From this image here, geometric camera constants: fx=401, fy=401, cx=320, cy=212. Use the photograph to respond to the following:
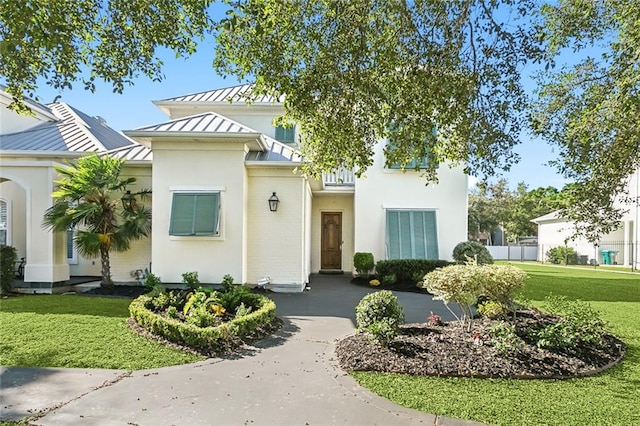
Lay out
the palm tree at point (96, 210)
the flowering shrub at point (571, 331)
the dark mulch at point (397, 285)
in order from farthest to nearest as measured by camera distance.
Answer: the dark mulch at point (397, 285) → the palm tree at point (96, 210) → the flowering shrub at point (571, 331)

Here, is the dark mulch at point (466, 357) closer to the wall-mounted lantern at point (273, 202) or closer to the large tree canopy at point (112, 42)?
the large tree canopy at point (112, 42)

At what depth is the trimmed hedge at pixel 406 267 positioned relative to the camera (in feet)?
48.5

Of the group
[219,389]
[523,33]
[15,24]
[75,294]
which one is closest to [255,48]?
[15,24]

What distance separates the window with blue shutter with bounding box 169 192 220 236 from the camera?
11.3 metres

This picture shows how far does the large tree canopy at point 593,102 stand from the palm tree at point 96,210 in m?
10.5

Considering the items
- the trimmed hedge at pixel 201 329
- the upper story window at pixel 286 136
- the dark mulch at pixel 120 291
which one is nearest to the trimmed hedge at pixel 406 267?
the upper story window at pixel 286 136

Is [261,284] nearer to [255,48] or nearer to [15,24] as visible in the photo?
[255,48]

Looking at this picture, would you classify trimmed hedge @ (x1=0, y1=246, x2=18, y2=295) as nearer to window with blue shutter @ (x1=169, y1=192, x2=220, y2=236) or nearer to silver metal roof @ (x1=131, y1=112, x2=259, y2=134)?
window with blue shutter @ (x1=169, y1=192, x2=220, y2=236)

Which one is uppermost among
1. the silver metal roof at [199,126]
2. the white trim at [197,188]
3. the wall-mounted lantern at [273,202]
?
the silver metal roof at [199,126]

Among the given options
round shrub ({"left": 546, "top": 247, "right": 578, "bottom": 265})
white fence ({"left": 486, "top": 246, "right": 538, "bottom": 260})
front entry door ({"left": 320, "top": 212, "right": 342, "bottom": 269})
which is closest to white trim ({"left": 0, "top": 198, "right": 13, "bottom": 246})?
front entry door ({"left": 320, "top": 212, "right": 342, "bottom": 269})

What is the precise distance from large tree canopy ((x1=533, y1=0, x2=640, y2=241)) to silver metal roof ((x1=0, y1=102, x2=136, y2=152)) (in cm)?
1298

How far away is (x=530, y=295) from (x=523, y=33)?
30.0 feet

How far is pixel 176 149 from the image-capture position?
460 inches

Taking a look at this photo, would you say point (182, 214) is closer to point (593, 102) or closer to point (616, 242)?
point (593, 102)
